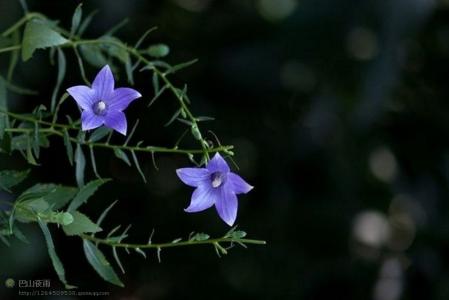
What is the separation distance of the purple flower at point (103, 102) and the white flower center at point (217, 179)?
62 millimetres

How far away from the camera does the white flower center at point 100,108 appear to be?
0.54 metres

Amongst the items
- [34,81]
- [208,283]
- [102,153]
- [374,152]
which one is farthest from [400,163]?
[34,81]

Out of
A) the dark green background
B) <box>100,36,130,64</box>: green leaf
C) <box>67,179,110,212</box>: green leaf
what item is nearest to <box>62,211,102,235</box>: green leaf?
<box>67,179,110,212</box>: green leaf

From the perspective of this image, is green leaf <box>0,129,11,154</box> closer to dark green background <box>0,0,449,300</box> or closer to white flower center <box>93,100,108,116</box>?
white flower center <box>93,100,108,116</box>

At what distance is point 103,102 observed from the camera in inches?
21.6

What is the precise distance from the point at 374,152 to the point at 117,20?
42 cm

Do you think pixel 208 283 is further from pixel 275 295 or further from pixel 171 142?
pixel 171 142

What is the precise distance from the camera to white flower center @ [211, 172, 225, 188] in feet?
1.81

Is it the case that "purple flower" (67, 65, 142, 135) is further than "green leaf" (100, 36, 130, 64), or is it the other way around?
"green leaf" (100, 36, 130, 64)

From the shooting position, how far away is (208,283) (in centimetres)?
130

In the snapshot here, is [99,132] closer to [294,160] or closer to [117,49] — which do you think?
[117,49]

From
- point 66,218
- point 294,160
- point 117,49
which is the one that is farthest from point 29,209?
point 294,160

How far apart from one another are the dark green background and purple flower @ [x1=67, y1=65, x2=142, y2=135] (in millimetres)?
644

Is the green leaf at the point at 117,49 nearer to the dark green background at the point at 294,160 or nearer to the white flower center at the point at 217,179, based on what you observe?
the white flower center at the point at 217,179
